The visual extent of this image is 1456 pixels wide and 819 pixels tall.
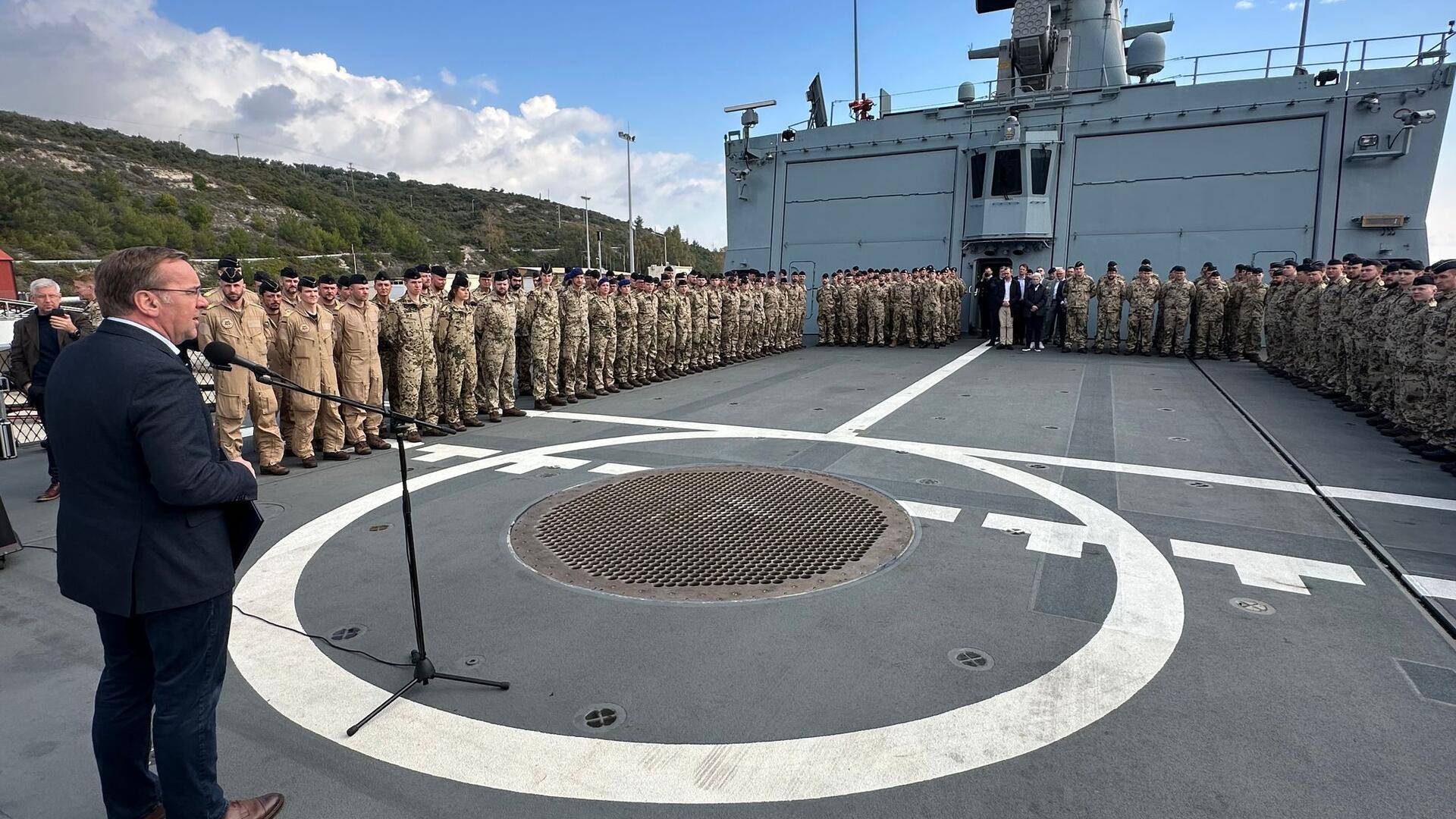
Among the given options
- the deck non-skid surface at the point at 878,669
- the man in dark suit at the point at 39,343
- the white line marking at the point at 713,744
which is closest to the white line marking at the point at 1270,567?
the deck non-skid surface at the point at 878,669

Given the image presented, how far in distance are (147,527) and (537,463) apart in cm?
413

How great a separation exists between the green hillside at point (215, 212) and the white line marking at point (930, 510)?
96.8 feet

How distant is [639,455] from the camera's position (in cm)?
617

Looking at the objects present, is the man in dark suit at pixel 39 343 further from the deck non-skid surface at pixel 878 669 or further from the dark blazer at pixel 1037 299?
the dark blazer at pixel 1037 299

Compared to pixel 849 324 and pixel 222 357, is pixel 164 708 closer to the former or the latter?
pixel 222 357

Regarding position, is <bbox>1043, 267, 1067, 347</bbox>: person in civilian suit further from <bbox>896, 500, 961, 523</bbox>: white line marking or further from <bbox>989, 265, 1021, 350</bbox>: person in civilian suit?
Result: <bbox>896, 500, 961, 523</bbox>: white line marking

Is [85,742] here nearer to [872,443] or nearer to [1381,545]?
[872,443]

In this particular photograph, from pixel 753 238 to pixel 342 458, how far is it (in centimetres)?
1374

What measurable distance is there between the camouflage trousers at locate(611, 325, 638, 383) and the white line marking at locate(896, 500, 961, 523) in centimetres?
617

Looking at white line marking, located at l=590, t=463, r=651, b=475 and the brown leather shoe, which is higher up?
white line marking, located at l=590, t=463, r=651, b=475

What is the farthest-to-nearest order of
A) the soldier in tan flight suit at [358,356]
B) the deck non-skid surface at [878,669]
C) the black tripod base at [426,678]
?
the soldier in tan flight suit at [358,356], the black tripod base at [426,678], the deck non-skid surface at [878,669]

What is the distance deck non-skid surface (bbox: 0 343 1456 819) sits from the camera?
84.4 inches

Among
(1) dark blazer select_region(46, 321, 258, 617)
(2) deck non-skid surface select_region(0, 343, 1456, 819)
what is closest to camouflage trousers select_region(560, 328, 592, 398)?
(2) deck non-skid surface select_region(0, 343, 1456, 819)

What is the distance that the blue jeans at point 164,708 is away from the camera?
1.84m
